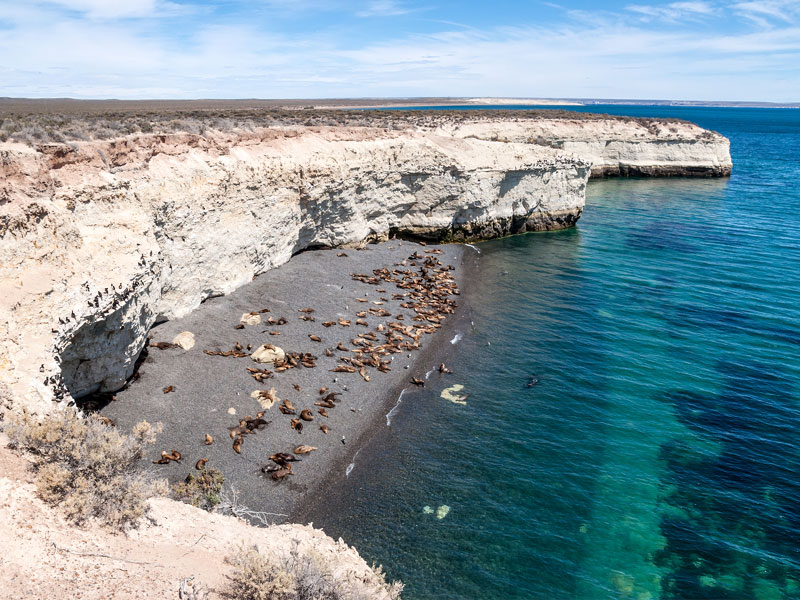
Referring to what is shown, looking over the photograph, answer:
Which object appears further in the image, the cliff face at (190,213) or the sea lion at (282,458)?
the sea lion at (282,458)

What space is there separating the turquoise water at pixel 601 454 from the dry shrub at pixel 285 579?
369 centimetres

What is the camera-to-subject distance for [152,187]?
686 inches

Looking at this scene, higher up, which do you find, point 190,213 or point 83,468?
point 190,213

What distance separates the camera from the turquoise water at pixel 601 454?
37.0 feet

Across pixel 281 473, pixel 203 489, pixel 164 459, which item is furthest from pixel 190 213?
pixel 203 489

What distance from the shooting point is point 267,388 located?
16391 millimetres

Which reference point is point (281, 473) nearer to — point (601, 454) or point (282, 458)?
point (282, 458)

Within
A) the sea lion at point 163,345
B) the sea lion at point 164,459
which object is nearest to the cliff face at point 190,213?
the sea lion at point 163,345

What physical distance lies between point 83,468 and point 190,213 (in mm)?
13007

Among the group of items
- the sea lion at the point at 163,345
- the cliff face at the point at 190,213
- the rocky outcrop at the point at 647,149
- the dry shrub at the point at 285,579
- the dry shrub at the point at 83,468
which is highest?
the rocky outcrop at the point at 647,149

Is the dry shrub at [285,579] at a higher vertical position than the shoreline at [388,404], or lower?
higher

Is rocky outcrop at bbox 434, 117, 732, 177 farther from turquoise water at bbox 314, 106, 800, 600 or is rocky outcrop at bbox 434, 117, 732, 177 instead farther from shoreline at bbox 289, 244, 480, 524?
shoreline at bbox 289, 244, 480, 524

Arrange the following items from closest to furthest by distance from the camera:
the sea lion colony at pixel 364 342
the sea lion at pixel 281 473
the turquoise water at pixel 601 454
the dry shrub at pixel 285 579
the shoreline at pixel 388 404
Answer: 1. the dry shrub at pixel 285 579
2. the turquoise water at pixel 601 454
3. the shoreline at pixel 388 404
4. the sea lion at pixel 281 473
5. the sea lion colony at pixel 364 342

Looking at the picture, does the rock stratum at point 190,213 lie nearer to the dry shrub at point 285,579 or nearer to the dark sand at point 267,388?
the dark sand at point 267,388
